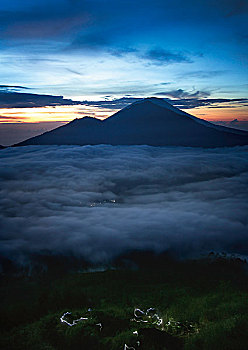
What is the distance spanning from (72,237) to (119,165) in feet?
247

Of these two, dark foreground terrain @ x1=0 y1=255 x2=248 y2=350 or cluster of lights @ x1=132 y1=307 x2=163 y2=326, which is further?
cluster of lights @ x1=132 y1=307 x2=163 y2=326

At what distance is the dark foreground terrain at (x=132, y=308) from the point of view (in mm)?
16781

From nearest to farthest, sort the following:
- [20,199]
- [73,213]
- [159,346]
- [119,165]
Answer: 1. [159,346]
2. [73,213]
3. [20,199]
4. [119,165]

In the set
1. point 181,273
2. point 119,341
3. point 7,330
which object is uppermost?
point 119,341

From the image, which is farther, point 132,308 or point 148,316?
point 132,308

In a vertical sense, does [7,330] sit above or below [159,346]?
below

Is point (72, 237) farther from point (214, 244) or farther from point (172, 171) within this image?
point (172, 171)

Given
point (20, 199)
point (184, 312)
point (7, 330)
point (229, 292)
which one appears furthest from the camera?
point (20, 199)

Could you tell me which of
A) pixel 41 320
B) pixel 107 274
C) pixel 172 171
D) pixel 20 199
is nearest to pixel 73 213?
pixel 107 274

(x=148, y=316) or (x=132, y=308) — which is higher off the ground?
(x=148, y=316)

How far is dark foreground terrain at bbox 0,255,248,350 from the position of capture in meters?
16.8

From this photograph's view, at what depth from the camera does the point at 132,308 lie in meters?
21.6

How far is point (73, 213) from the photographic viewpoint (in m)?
46.0

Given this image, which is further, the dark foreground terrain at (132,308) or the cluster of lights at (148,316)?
the cluster of lights at (148,316)
